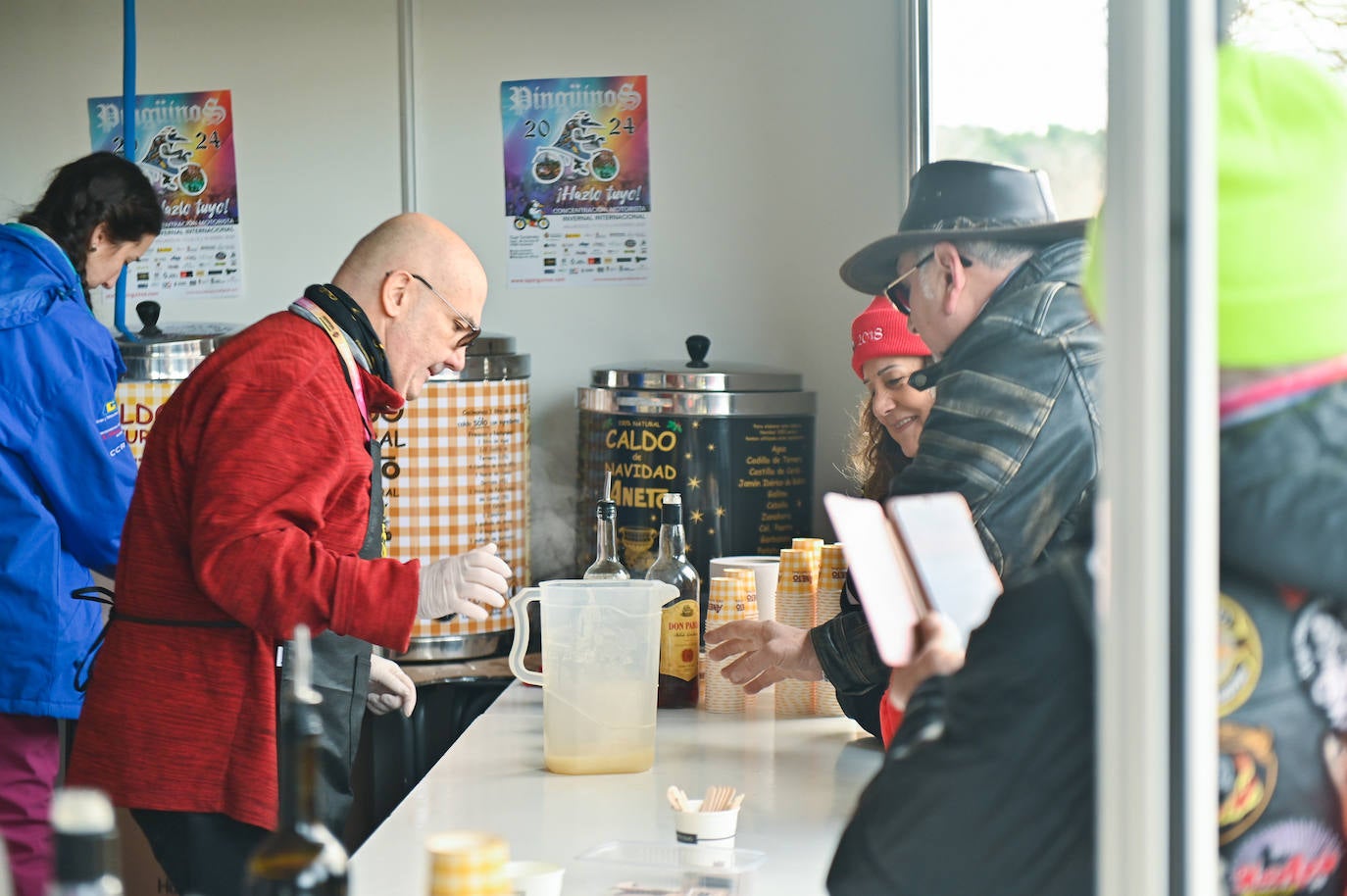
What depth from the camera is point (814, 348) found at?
2.77 metres

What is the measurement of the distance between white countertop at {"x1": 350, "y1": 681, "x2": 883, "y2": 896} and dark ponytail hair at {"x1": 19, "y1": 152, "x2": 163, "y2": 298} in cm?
107

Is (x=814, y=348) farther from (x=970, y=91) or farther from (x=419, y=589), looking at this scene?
(x=419, y=589)

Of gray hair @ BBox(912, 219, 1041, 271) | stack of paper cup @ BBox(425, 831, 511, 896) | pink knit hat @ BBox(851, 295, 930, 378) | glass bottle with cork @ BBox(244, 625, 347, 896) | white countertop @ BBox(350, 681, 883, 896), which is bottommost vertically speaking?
white countertop @ BBox(350, 681, 883, 896)

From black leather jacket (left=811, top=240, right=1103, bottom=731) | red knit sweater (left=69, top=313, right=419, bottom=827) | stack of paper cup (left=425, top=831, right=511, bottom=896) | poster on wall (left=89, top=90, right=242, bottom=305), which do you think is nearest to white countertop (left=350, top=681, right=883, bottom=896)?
red knit sweater (left=69, top=313, right=419, bottom=827)

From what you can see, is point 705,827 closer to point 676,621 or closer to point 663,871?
point 663,871

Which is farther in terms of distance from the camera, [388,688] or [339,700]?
[388,688]

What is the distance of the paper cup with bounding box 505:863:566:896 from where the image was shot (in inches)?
44.3

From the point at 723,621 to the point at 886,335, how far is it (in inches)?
20.8

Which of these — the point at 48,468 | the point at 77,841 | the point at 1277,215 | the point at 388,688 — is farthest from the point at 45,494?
the point at 1277,215

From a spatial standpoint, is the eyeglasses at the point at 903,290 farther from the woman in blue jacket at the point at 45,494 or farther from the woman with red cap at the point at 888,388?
the woman in blue jacket at the point at 45,494

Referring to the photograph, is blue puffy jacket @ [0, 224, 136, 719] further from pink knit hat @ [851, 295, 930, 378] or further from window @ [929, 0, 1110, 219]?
window @ [929, 0, 1110, 219]

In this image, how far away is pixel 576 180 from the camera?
9.31ft

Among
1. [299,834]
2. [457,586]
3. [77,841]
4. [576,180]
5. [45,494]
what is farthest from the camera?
[576,180]

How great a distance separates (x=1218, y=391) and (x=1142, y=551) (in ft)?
0.32
